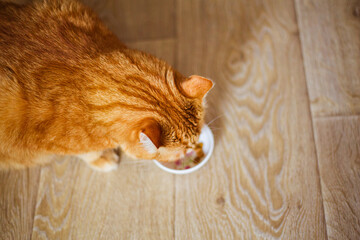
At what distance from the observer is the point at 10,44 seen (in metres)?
1.01

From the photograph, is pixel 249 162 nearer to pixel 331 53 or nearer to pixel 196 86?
pixel 196 86

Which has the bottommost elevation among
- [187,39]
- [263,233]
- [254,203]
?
[263,233]

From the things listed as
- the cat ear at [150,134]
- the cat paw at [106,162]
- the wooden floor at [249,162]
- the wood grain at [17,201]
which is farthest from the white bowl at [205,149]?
the wood grain at [17,201]

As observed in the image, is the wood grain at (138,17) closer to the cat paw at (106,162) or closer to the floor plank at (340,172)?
the cat paw at (106,162)

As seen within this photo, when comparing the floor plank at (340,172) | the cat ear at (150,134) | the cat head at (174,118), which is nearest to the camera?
the cat ear at (150,134)

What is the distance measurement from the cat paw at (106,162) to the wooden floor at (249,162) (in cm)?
4

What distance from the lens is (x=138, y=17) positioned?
5.80 ft

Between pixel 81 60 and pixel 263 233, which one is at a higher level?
pixel 81 60

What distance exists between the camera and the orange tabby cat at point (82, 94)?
0.96m

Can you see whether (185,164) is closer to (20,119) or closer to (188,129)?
(188,129)

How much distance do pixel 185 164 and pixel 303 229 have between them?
2.12ft

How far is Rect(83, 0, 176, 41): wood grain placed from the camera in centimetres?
171

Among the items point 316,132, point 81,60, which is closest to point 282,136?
point 316,132

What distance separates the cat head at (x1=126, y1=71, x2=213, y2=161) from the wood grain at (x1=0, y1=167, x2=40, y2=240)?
2.38 ft
